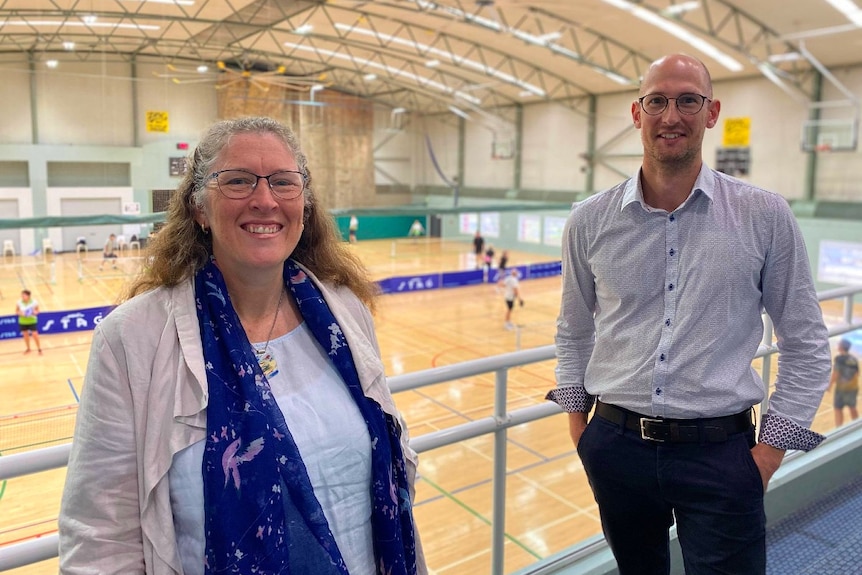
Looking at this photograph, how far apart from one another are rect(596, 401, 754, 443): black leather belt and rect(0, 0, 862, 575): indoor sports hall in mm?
577

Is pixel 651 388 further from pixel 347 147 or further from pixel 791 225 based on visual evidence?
pixel 347 147

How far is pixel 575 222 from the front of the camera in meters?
2.01

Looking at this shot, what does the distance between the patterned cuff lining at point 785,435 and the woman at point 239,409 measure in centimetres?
95

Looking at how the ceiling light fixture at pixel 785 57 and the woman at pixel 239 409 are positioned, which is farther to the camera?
the ceiling light fixture at pixel 785 57

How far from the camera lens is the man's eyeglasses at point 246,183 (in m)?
1.33

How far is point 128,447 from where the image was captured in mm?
1178

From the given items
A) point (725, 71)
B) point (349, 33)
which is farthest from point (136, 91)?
point (725, 71)

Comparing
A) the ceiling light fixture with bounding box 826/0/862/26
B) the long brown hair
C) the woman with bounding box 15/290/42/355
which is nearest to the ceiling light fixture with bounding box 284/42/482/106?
the woman with bounding box 15/290/42/355

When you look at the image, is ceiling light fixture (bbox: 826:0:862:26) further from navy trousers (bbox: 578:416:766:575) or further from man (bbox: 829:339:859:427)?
navy trousers (bbox: 578:416:766:575)

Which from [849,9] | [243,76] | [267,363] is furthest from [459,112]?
[267,363]

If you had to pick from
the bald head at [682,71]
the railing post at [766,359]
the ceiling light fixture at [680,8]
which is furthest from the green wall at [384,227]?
the bald head at [682,71]

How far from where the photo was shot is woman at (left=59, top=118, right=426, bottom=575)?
46.3 inches

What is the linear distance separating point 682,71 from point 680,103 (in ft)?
0.28

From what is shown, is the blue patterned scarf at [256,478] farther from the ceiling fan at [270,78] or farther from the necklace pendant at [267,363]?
the ceiling fan at [270,78]
